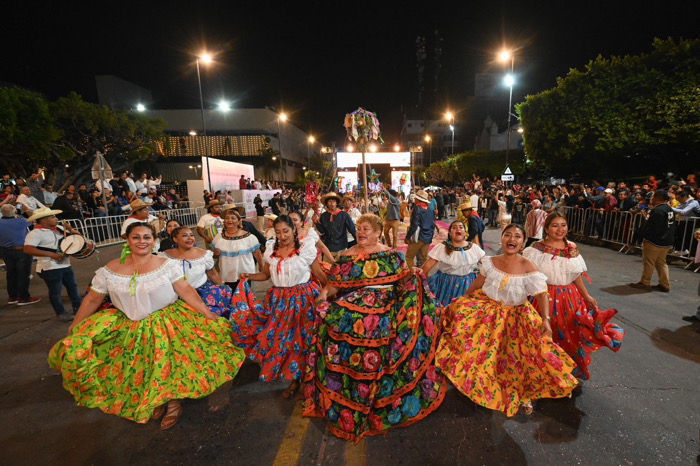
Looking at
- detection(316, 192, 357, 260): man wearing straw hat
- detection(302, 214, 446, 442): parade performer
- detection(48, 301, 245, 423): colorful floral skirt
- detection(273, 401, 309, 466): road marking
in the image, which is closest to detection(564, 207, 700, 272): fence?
detection(316, 192, 357, 260): man wearing straw hat

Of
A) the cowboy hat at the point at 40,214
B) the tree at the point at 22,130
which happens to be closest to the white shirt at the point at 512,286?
the cowboy hat at the point at 40,214

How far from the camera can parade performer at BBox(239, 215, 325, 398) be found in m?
3.34

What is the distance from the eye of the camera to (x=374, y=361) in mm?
2688

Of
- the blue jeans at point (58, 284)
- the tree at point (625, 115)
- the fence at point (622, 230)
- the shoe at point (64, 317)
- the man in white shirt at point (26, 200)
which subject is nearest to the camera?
the blue jeans at point (58, 284)

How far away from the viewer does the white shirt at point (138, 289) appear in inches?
112

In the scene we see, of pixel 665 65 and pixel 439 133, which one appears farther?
pixel 439 133

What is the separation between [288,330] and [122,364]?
148 centimetres

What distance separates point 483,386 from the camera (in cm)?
293

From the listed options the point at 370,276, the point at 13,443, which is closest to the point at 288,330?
the point at 370,276

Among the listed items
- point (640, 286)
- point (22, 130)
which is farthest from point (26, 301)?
point (22, 130)

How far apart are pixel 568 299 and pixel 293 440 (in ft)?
10.0

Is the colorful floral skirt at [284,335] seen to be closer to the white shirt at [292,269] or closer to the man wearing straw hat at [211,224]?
the white shirt at [292,269]

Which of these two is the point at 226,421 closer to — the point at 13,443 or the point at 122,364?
the point at 122,364

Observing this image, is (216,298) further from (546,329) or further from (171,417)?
(546,329)
